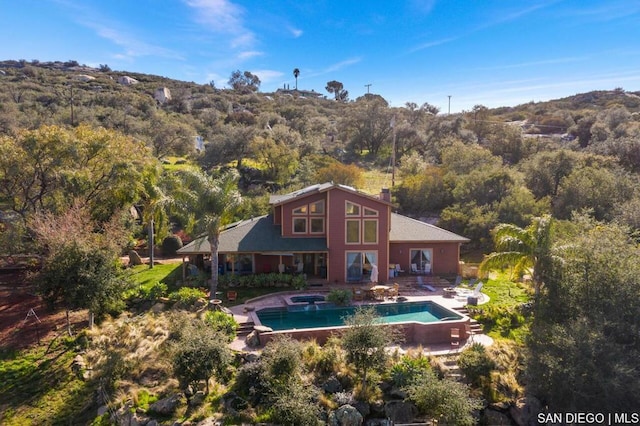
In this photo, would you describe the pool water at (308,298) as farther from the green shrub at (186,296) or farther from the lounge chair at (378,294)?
the green shrub at (186,296)

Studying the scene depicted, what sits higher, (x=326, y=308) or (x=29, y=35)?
(x=29, y=35)

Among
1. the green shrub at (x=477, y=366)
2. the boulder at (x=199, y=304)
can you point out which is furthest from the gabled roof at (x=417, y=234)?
the boulder at (x=199, y=304)

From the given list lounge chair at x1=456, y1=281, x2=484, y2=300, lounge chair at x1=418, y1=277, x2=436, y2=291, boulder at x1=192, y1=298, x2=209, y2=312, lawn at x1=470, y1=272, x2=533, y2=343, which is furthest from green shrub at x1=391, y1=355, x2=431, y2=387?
boulder at x1=192, y1=298, x2=209, y2=312

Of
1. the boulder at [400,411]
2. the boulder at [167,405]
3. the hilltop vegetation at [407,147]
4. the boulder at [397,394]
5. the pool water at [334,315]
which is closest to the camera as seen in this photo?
the boulder at [400,411]

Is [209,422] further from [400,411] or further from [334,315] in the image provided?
[334,315]

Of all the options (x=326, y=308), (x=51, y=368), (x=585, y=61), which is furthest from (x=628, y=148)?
(x=51, y=368)

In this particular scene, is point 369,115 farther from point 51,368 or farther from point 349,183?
point 51,368

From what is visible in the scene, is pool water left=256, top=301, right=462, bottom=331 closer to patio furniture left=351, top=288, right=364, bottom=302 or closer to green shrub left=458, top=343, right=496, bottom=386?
patio furniture left=351, top=288, right=364, bottom=302
